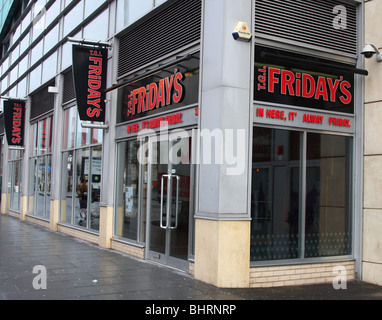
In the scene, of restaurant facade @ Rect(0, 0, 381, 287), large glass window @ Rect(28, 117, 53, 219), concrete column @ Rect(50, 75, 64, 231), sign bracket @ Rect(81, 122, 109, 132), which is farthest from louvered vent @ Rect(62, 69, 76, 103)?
sign bracket @ Rect(81, 122, 109, 132)

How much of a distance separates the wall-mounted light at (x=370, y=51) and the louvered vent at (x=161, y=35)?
3088mm

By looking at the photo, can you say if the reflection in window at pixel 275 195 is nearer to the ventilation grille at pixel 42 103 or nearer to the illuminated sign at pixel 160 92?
the illuminated sign at pixel 160 92

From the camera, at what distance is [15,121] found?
20.6m

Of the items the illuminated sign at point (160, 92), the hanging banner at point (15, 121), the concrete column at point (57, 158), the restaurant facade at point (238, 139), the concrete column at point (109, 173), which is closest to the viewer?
the restaurant facade at point (238, 139)

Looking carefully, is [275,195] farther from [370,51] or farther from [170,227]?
[370,51]

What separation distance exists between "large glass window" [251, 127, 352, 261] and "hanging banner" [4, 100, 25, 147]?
1578cm

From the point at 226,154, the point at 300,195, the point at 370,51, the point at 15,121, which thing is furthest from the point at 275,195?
the point at 15,121

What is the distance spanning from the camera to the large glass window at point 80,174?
12734mm

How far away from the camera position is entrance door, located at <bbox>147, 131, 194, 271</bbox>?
8531 mm

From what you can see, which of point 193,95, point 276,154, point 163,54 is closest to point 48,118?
point 163,54

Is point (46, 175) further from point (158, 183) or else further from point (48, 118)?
point (158, 183)

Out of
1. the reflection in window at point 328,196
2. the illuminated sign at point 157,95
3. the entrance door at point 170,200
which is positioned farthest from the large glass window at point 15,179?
the reflection in window at point 328,196

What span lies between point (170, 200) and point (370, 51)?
4716 millimetres

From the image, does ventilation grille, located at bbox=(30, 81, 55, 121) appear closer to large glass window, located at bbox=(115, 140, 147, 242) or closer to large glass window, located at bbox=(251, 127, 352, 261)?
large glass window, located at bbox=(115, 140, 147, 242)
